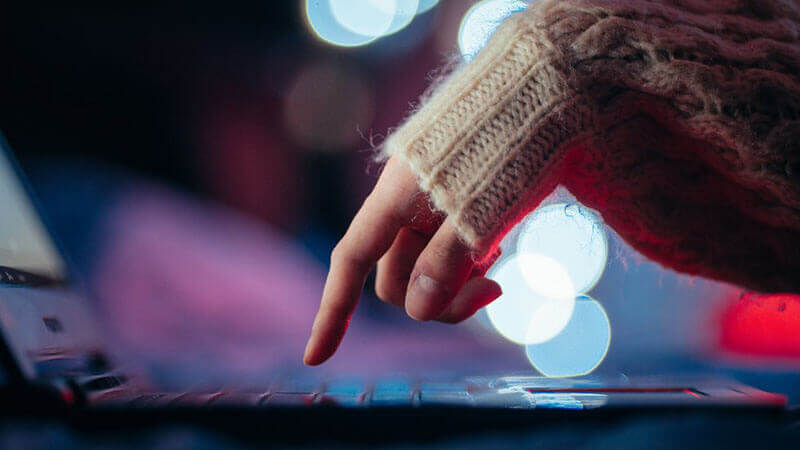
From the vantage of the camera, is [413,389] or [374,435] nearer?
[374,435]

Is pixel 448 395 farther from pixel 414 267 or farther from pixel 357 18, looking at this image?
pixel 357 18

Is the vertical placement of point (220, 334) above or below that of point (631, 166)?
below

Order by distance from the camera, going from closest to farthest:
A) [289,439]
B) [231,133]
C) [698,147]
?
[289,439]
[698,147]
[231,133]

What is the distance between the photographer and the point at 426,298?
0.39 metres

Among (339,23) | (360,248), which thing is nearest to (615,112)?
(360,248)

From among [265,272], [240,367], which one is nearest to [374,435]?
[240,367]

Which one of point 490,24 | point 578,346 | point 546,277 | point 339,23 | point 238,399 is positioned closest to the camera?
point 238,399

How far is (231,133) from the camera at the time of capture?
2.06 metres

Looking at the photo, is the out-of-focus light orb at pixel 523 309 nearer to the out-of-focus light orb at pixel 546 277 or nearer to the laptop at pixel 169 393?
the out-of-focus light orb at pixel 546 277

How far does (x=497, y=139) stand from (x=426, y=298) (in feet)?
0.49

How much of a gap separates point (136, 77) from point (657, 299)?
2.48 metres

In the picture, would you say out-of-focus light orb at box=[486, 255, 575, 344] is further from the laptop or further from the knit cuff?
the knit cuff

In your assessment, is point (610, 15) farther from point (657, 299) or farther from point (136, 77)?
point (657, 299)

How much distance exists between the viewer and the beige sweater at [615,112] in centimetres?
39
